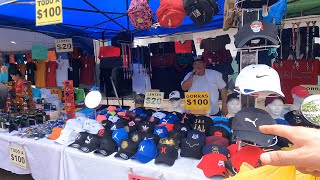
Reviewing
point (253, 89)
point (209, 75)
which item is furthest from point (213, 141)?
point (209, 75)

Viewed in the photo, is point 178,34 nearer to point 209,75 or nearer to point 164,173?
point 209,75

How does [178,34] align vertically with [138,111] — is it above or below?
above

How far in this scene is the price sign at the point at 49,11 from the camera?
1946 mm

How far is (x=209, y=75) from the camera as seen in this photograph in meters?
3.26

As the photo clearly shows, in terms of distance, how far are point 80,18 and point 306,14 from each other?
381cm

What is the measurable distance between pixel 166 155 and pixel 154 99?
5.38ft

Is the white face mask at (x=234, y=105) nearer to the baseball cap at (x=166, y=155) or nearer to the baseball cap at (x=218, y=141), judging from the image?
the baseball cap at (x=218, y=141)

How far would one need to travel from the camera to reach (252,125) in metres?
1.33

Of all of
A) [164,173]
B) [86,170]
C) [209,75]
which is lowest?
[86,170]

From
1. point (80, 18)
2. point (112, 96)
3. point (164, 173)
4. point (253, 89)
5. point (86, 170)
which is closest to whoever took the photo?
point (253, 89)

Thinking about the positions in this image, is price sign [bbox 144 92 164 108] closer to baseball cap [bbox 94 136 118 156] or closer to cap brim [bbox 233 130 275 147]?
baseball cap [bbox 94 136 118 156]

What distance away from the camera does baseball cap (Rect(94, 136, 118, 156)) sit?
1810 mm

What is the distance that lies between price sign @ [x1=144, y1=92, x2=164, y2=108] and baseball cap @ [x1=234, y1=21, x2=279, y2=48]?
1.88 m

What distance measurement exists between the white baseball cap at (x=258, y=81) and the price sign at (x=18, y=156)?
2.22 meters
